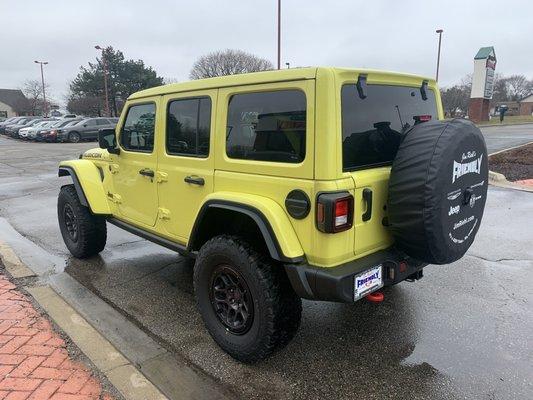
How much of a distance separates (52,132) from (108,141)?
24.9m

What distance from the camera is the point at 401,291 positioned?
4.03 meters

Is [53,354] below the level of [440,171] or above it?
below

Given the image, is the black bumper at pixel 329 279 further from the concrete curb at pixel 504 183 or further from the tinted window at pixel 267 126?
the concrete curb at pixel 504 183

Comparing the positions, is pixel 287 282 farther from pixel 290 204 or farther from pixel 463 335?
pixel 463 335

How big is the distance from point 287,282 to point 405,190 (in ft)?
3.05

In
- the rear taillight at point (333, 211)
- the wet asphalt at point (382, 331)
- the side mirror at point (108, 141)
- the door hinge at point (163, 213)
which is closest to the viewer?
the rear taillight at point (333, 211)

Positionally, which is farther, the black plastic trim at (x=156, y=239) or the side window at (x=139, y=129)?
the side window at (x=139, y=129)

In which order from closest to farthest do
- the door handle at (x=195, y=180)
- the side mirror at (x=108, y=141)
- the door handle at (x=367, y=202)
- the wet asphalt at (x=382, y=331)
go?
the door handle at (x=367, y=202)
the wet asphalt at (x=382, y=331)
the door handle at (x=195, y=180)
the side mirror at (x=108, y=141)

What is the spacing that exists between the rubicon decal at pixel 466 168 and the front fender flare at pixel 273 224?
1.02 meters

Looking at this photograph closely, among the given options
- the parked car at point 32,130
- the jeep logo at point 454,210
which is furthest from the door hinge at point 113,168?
the parked car at point 32,130

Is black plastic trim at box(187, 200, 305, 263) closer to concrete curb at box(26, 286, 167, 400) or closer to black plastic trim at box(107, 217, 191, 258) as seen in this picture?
black plastic trim at box(107, 217, 191, 258)

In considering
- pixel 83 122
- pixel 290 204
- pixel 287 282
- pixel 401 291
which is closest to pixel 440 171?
pixel 290 204

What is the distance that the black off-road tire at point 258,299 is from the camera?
8.63 ft

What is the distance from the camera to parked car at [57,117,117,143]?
1027 inches
